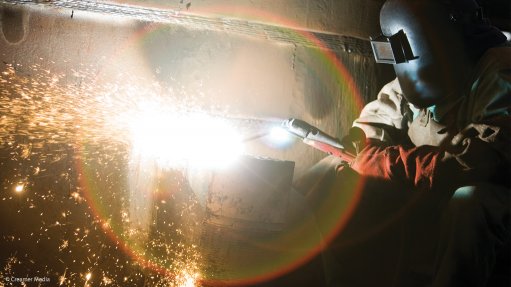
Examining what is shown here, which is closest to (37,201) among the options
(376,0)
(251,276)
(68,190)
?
(68,190)

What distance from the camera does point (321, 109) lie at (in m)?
3.11

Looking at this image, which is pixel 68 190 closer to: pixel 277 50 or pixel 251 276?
pixel 251 276

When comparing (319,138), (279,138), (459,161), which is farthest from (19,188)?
(459,161)

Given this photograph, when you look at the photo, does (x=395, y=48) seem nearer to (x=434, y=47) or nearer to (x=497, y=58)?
(x=434, y=47)

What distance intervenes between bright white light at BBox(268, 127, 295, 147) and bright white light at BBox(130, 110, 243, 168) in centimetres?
33

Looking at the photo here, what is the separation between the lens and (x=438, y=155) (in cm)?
197

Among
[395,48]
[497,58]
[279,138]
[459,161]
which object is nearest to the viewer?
[459,161]

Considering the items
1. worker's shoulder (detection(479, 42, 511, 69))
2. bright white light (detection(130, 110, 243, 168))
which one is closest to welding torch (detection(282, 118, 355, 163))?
bright white light (detection(130, 110, 243, 168))

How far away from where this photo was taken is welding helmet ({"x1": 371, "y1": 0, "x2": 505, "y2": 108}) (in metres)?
2.34

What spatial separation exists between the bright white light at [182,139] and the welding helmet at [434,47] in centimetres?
165

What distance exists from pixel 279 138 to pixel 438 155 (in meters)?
1.48

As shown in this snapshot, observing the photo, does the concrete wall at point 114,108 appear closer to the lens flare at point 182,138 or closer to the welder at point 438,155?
the lens flare at point 182,138

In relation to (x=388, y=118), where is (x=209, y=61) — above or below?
above

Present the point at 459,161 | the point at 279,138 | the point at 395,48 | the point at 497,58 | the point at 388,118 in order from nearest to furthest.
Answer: the point at 459,161 < the point at 497,58 < the point at 395,48 < the point at 388,118 < the point at 279,138
